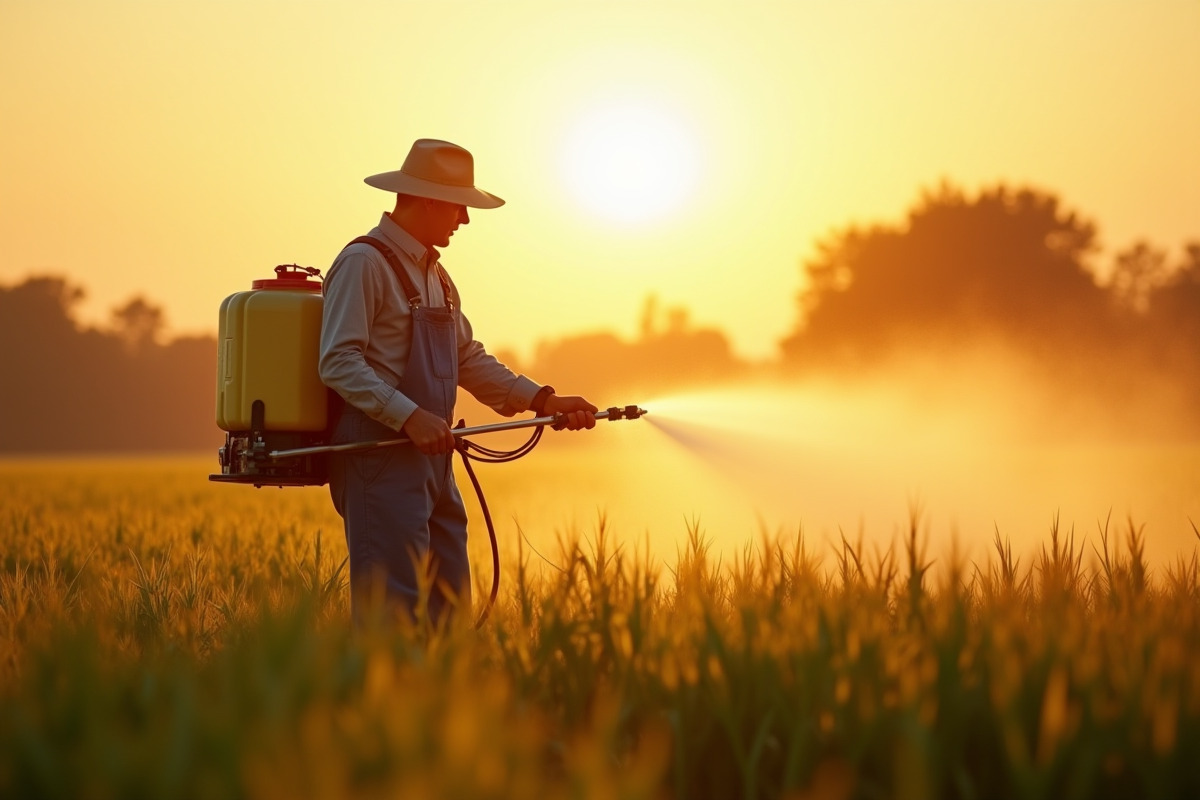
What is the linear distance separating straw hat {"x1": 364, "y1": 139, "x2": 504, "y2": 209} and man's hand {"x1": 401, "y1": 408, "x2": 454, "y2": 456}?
103cm

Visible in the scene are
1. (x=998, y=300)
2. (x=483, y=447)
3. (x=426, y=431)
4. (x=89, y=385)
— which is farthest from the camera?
(x=89, y=385)

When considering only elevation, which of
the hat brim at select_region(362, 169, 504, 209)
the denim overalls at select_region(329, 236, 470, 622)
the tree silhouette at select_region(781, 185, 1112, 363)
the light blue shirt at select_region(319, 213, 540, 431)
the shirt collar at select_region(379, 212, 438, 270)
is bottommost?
the denim overalls at select_region(329, 236, 470, 622)

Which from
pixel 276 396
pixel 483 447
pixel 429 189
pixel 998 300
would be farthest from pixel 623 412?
pixel 998 300

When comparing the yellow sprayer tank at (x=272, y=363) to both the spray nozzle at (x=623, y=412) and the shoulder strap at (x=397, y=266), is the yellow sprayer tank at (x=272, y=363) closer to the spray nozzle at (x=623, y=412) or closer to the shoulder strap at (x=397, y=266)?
the shoulder strap at (x=397, y=266)

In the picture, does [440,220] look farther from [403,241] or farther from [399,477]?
[399,477]

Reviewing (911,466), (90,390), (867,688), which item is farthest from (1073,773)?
(90,390)

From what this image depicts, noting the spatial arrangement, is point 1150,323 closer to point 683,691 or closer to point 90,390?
point 683,691

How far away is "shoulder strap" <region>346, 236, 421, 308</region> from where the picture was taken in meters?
5.98

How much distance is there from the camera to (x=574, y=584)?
446 cm

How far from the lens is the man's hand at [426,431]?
5672 mm

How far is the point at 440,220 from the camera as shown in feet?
20.2

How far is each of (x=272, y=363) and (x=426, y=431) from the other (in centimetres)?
80

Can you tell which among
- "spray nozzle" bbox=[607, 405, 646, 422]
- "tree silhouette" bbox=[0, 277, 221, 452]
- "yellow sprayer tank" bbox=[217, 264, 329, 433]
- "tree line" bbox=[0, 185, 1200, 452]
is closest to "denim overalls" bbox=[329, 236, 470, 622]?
"yellow sprayer tank" bbox=[217, 264, 329, 433]

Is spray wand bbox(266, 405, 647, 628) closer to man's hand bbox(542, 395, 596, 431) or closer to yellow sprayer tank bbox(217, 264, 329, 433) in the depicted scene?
man's hand bbox(542, 395, 596, 431)
